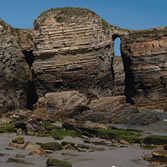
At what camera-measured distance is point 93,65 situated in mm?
29438

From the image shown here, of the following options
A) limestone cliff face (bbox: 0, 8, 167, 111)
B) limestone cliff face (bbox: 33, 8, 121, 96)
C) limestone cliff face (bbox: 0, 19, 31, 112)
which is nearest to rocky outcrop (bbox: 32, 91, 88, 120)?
limestone cliff face (bbox: 33, 8, 121, 96)

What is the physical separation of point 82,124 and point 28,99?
16.8 metres

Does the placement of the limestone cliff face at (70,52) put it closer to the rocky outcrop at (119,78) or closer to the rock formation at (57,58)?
the rock formation at (57,58)

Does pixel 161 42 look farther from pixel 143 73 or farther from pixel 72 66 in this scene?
pixel 72 66

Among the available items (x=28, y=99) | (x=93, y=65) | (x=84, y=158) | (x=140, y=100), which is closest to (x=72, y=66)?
(x=93, y=65)

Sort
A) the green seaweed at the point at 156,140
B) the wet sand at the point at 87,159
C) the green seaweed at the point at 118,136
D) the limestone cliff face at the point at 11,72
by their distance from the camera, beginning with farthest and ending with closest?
the limestone cliff face at the point at 11,72, the green seaweed at the point at 118,136, the green seaweed at the point at 156,140, the wet sand at the point at 87,159

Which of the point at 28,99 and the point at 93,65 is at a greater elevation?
the point at 93,65

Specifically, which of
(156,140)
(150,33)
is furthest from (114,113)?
(150,33)

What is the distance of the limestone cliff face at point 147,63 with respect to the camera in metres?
32.5

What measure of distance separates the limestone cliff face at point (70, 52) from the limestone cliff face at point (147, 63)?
4236 millimetres

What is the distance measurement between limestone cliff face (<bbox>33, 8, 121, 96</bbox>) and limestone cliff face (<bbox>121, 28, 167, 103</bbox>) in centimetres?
424

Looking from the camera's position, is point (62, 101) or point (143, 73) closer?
point (62, 101)

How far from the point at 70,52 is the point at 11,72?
5592 mm

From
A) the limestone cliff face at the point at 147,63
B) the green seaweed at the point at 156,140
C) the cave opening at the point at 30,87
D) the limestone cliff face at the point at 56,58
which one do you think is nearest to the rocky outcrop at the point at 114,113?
the limestone cliff face at the point at 56,58
